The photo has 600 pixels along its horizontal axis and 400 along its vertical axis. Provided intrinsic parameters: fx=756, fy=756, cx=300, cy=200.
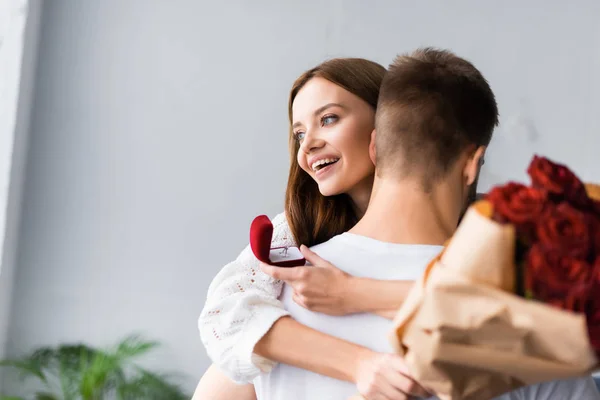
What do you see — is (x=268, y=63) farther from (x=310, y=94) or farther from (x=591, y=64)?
(x=310, y=94)

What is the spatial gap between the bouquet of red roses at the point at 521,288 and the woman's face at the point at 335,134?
75 cm

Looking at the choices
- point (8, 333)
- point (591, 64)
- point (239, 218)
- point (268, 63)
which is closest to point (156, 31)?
point (268, 63)

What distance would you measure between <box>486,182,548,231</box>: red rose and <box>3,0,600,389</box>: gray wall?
3.38 meters

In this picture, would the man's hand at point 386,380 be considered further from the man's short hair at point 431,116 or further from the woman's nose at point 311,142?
the woman's nose at point 311,142

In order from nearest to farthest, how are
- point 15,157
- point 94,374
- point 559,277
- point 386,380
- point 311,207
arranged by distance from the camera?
point 559,277 < point 386,380 < point 311,207 < point 94,374 < point 15,157

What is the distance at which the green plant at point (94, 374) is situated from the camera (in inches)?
151

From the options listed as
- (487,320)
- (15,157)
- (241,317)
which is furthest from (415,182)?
(15,157)

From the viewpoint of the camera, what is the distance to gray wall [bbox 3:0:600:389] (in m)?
4.03

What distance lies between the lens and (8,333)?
4023mm

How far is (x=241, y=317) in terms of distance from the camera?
3.87 feet

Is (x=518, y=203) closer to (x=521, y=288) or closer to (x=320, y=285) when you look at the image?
(x=521, y=288)

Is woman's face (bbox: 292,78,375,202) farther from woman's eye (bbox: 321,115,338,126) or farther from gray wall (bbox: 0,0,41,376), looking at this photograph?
gray wall (bbox: 0,0,41,376)

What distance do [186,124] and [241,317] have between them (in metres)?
3.03

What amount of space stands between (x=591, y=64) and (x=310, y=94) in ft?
10.4
